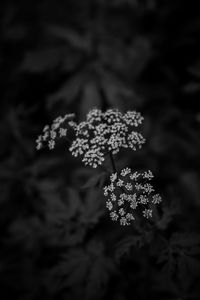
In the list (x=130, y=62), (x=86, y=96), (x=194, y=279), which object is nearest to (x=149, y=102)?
(x=130, y=62)

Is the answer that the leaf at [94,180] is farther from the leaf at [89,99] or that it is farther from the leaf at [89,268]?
the leaf at [89,99]

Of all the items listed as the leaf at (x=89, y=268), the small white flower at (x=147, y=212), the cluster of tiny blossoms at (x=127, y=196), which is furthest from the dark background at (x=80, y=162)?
the small white flower at (x=147, y=212)

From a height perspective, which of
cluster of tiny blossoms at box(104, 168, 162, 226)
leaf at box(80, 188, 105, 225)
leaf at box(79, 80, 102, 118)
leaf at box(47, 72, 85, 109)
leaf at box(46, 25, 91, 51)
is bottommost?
→ cluster of tiny blossoms at box(104, 168, 162, 226)

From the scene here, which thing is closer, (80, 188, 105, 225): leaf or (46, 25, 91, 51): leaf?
(80, 188, 105, 225): leaf

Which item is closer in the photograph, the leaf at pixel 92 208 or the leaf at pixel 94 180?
the leaf at pixel 94 180

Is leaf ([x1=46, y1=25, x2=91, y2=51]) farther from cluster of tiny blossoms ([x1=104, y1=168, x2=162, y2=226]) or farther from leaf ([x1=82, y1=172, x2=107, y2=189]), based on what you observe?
cluster of tiny blossoms ([x1=104, y1=168, x2=162, y2=226])

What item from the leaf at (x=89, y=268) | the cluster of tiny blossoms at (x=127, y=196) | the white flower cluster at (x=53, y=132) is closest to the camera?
the cluster of tiny blossoms at (x=127, y=196)

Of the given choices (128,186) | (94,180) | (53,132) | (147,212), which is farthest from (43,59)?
(147,212)

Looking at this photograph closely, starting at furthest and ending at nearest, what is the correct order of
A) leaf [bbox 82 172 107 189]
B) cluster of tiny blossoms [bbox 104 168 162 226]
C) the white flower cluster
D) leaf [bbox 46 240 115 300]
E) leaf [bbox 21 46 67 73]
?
leaf [bbox 21 46 67 73] → leaf [bbox 46 240 115 300] → the white flower cluster → leaf [bbox 82 172 107 189] → cluster of tiny blossoms [bbox 104 168 162 226]

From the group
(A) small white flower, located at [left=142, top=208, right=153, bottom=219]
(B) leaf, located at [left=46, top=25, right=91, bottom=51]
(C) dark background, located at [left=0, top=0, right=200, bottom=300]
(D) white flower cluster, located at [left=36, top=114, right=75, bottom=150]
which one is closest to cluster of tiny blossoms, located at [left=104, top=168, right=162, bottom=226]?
(A) small white flower, located at [left=142, top=208, right=153, bottom=219]

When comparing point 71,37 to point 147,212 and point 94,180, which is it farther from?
point 147,212
